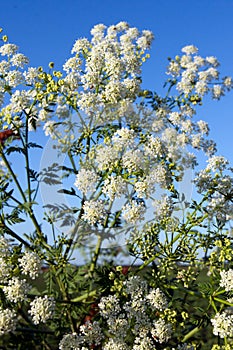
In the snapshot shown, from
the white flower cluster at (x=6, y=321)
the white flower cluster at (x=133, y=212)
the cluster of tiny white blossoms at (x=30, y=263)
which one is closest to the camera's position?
the white flower cluster at (x=6, y=321)

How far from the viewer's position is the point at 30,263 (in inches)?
108

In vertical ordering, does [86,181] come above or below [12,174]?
below

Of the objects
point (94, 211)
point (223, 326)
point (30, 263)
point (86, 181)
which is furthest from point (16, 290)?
point (223, 326)

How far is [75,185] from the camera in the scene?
2.88 m

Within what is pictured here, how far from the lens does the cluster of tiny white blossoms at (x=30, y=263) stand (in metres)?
2.74

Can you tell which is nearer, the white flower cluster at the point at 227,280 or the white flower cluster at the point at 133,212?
the white flower cluster at the point at 227,280

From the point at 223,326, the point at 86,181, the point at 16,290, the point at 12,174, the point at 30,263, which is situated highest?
the point at 12,174

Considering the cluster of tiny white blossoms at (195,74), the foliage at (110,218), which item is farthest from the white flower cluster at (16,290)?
the cluster of tiny white blossoms at (195,74)

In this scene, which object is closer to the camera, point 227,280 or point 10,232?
point 227,280

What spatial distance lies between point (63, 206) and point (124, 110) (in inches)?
28.1

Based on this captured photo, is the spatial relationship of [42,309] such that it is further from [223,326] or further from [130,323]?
[223,326]

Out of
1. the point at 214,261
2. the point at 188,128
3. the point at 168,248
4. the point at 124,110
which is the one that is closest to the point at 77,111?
the point at 124,110

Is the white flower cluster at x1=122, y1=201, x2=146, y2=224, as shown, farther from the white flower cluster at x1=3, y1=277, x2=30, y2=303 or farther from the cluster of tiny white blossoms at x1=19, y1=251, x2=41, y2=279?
the white flower cluster at x1=3, y1=277, x2=30, y2=303

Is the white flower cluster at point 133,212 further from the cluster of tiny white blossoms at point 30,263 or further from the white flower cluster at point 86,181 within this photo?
the cluster of tiny white blossoms at point 30,263
